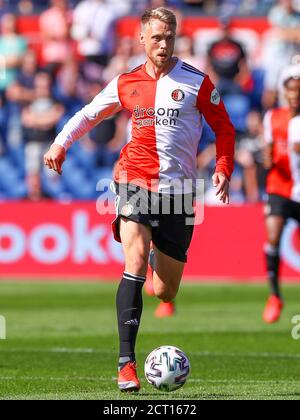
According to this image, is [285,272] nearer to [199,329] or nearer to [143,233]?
[199,329]

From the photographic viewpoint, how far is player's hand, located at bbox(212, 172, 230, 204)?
768 centimetres

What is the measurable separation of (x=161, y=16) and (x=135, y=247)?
162cm

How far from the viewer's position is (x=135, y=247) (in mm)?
7727

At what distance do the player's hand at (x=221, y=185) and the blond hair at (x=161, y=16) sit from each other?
1.11 metres

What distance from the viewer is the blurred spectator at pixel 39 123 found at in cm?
2095

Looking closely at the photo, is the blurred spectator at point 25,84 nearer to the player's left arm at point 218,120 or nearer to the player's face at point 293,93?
the player's face at point 293,93

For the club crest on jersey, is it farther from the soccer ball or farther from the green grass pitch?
the green grass pitch

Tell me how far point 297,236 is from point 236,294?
212 cm

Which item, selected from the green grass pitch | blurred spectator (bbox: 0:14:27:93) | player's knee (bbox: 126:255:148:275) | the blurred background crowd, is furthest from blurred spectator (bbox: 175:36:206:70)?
player's knee (bbox: 126:255:148:275)

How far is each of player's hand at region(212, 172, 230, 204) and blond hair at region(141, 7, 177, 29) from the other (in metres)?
1.11

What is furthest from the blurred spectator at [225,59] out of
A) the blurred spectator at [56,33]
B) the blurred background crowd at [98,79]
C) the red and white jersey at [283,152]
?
the red and white jersey at [283,152]

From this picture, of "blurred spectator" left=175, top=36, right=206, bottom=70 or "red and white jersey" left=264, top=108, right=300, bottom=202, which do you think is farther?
"blurred spectator" left=175, top=36, right=206, bottom=70

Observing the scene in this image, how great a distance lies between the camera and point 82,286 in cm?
1819
